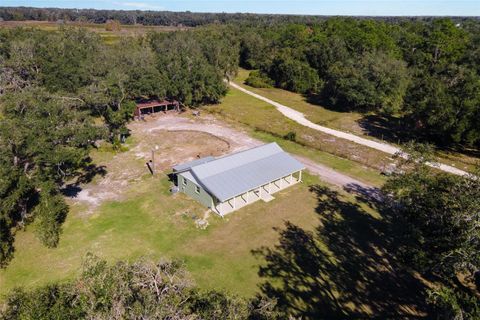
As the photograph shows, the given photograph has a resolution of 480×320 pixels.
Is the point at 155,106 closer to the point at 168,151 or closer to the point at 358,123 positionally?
the point at 168,151

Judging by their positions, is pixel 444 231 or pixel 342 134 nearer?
pixel 444 231

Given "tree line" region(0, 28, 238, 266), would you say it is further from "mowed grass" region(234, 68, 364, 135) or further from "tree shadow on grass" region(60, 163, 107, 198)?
"mowed grass" region(234, 68, 364, 135)

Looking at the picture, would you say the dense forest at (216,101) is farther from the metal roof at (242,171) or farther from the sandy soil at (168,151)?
the metal roof at (242,171)

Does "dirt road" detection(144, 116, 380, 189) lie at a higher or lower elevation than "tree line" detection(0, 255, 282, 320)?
lower

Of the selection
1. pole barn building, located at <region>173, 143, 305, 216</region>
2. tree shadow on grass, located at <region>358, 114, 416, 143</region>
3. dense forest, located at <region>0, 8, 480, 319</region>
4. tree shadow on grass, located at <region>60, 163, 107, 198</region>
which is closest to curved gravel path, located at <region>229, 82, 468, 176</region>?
tree shadow on grass, located at <region>358, 114, 416, 143</region>

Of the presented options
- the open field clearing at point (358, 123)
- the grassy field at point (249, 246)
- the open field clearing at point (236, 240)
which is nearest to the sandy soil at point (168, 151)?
the open field clearing at point (236, 240)

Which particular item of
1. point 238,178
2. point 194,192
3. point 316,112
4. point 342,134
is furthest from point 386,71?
point 194,192

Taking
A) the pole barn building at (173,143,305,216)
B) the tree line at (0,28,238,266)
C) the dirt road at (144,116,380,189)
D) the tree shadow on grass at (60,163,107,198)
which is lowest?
the tree shadow on grass at (60,163,107,198)
